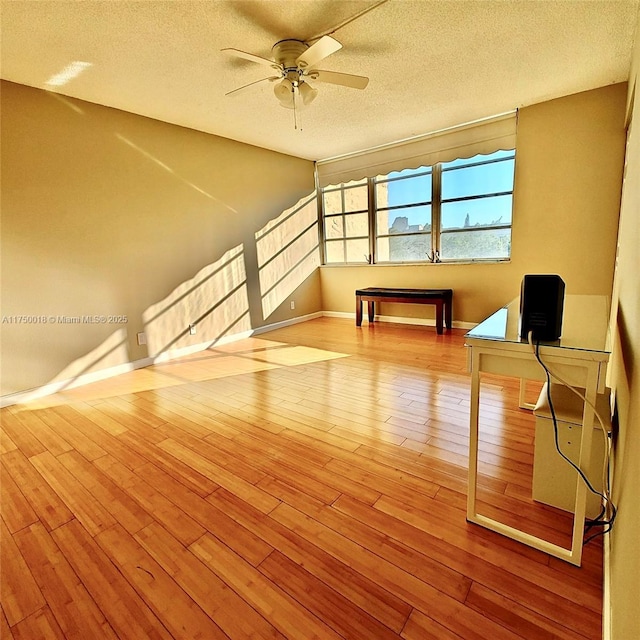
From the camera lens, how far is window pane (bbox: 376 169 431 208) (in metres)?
5.01

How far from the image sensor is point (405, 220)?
529cm

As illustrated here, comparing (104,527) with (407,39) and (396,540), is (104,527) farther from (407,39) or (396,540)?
(407,39)

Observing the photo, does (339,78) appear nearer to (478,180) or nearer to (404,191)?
(478,180)

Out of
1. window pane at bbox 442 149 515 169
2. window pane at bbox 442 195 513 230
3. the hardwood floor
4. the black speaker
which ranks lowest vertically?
the hardwood floor

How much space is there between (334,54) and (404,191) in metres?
2.82

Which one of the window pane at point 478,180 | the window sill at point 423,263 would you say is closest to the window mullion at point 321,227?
the window sill at point 423,263

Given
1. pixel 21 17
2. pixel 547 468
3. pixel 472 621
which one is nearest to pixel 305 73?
pixel 21 17

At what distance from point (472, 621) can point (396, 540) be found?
0.36 metres

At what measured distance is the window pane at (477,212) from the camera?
4355 mm

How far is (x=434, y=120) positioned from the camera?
4.16 metres

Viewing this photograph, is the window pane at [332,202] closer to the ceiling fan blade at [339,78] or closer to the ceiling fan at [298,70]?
the ceiling fan at [298,70]

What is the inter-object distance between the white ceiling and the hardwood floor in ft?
8.50

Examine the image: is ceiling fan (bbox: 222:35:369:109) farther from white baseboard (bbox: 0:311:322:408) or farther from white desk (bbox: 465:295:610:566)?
white baseboard (bbox: 0:311:322:408)

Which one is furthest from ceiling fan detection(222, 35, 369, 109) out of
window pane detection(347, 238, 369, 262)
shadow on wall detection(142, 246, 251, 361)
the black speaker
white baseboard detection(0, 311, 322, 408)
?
window pane detection(347, 238, 369, 262)
